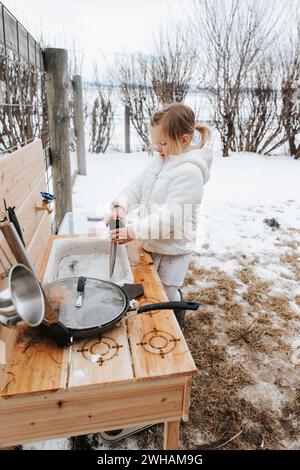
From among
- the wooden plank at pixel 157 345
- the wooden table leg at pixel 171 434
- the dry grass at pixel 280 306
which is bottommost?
the dry grass at pixel 280 306

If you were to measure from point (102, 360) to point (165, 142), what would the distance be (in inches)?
40.1

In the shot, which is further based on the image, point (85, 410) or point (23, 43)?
point (23, 43)

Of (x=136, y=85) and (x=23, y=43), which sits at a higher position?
(x=136, y=85)

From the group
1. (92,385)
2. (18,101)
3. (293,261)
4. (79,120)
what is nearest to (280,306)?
(293,261)

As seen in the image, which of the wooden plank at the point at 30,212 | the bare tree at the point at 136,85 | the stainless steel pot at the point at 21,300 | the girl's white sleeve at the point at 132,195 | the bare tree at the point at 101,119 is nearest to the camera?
the stainless steel pot at the point at 21,300

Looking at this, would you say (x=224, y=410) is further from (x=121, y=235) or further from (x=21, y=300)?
(x=21, y=300)

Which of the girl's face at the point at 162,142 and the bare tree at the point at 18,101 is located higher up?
the bare tree at the point at 18,101

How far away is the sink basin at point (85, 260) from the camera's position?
4.94 ft

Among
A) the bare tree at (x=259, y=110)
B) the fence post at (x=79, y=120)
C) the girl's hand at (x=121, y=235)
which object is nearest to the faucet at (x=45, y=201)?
the girl's hand at (x=121, y=235)

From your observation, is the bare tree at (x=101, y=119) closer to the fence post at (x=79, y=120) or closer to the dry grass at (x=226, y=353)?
the fence post at (x=79, y=120)

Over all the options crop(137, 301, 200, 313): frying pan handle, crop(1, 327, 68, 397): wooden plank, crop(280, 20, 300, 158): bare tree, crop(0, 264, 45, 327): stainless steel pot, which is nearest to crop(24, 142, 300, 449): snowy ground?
crop(1, 327, 68, 397): wooden plank

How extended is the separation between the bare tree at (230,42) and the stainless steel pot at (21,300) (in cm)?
713

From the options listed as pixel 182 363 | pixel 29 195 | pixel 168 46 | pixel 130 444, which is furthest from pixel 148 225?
pixel 168 46

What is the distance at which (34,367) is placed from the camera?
3.12ft
